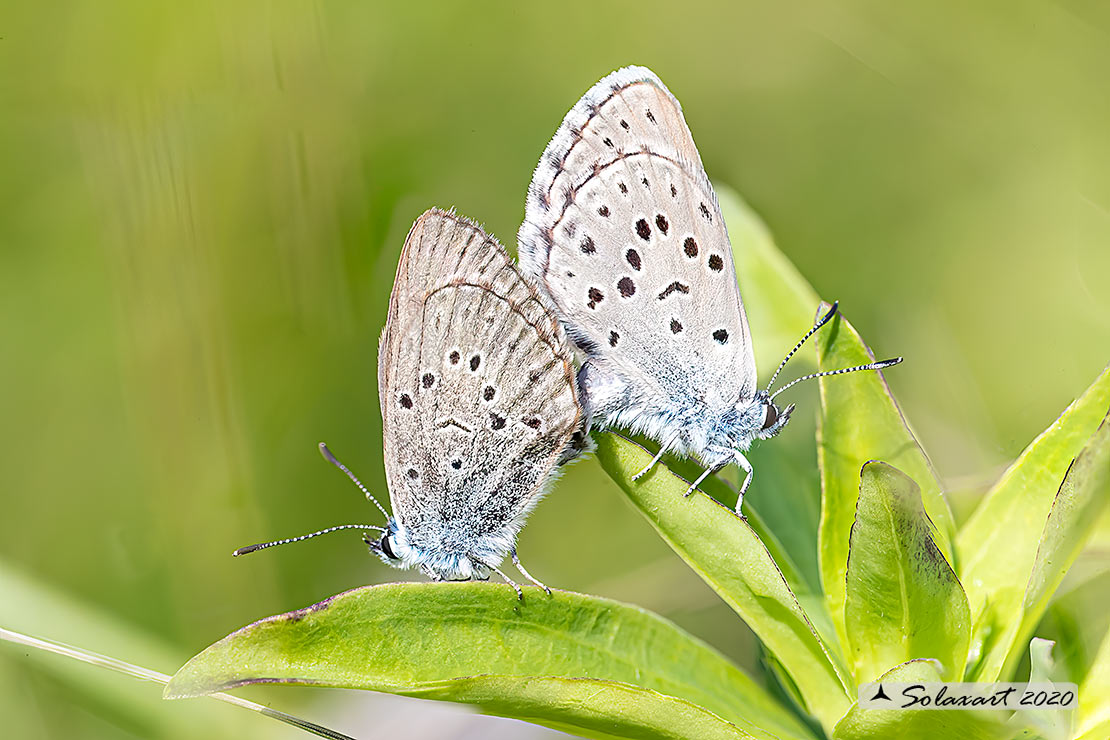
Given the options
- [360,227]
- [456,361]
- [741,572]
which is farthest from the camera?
[360,227]

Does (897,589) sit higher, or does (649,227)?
(649,227)

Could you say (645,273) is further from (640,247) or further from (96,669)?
(96,669)

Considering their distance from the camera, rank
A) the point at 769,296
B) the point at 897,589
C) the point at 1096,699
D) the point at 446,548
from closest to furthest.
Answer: the point at 897,589
the point at 1096,699
the point at 446,548
the point at 769,296

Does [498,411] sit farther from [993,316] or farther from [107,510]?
[993,316]

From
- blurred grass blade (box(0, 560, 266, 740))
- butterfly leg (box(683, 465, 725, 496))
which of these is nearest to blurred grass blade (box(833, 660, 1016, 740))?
butterfly leg (box(683, 465, 725, 496))

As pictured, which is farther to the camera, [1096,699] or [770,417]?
[770,417]

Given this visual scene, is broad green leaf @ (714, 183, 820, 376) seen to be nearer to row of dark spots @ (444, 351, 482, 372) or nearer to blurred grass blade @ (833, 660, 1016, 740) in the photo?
row of dark spots @ (444, 351, 482, 372)

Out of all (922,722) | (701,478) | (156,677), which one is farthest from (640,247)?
(156,677)
